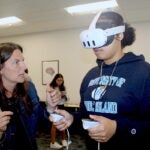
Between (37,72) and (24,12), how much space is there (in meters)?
2.44

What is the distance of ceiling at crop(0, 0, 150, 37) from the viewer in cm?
437

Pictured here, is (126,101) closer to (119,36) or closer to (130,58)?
(130,58)

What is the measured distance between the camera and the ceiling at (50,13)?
4371 millimetres

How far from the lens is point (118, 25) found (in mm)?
1562

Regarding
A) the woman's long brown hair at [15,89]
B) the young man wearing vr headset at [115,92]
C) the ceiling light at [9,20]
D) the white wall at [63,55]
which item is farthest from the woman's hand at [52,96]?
the white wall at [63,55]

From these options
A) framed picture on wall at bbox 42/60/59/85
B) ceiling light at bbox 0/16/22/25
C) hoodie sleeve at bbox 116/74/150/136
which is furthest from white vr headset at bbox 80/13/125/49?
framed picture on wall at bbox 42/60/59/85

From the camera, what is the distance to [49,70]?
6.80m

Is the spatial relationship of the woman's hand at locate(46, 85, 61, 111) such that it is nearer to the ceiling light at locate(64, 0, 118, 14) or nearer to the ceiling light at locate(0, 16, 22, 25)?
the ceiling light at locate(64, 0, 118, 14)

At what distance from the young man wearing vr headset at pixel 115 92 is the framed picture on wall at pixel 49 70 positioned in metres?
5.02

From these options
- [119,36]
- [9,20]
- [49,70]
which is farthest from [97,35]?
[49,70]

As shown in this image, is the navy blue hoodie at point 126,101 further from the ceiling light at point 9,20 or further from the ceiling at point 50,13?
the ceiling light at point 9,20

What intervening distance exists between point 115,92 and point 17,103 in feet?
2.55

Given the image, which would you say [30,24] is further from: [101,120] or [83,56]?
[101,120]

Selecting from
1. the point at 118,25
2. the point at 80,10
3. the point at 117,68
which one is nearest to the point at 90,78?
the point at 117,68
